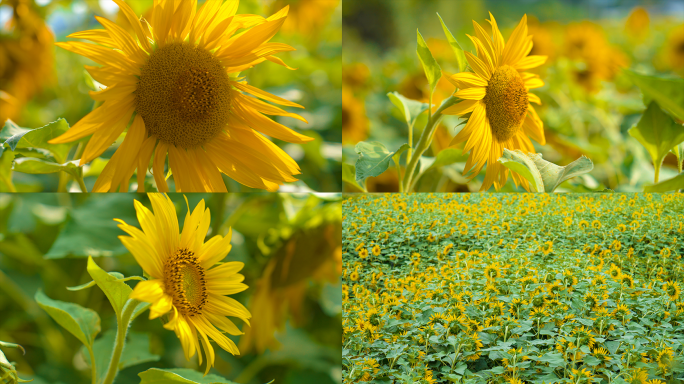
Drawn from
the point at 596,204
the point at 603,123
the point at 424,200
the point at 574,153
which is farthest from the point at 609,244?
the point at 603,123

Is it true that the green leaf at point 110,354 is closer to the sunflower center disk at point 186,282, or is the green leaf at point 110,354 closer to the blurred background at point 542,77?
the sunflower center disk at point 186,282

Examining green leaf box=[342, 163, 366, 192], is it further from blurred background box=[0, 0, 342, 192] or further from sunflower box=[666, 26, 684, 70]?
sunflower box=[666, 26, 684, 70]

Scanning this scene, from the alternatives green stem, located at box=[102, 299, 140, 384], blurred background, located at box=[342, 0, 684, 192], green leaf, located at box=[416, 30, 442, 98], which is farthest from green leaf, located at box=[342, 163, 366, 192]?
green stem, located at box=[102, 299, 140, 384]

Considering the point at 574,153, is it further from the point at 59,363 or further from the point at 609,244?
the point at 59,363

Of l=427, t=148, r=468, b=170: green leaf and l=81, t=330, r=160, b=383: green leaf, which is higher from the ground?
l=427, t=148, r=468, b=170: green leaf

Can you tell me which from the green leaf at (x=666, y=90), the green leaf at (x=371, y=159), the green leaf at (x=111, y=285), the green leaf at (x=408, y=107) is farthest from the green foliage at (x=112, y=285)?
the green leaf at (x=666, y=90)

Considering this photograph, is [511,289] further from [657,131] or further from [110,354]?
[110,354]
